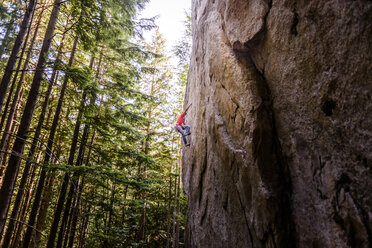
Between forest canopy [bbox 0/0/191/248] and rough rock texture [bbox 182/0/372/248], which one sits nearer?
rough rock texture [bbox 182/0/372/248]

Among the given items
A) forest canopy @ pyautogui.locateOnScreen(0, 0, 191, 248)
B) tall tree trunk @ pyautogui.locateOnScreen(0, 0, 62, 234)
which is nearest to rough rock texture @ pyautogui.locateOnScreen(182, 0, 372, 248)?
forest canopy @ pyautogui.locateOnScreen(0, 0, 191, 248)

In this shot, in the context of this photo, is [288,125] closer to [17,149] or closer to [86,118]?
[17,149]

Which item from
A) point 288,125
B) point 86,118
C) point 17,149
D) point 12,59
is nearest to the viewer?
point 288,125

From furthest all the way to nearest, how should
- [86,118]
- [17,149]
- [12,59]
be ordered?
[86,118]
[17,149]
[12,59]

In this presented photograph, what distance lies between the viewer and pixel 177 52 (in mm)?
13398

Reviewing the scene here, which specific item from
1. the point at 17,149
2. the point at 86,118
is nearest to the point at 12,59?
→ the point at 17,149

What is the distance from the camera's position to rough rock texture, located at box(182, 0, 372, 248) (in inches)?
101

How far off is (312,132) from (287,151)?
69 cm

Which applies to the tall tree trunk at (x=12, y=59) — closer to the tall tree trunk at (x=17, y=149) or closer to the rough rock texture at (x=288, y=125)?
the tall tree trunk at (x=17, y=149)

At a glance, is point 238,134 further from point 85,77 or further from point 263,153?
point 85,77

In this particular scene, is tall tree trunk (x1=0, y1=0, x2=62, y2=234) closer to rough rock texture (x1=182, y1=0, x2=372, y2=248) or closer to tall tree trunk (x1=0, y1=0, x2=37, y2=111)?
tall tree trunk (x1=0, y1=0, x2=37, y2=111)

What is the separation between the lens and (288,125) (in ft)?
12.1

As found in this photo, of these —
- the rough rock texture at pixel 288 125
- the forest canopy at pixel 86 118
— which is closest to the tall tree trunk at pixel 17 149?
the forest canopy at pixel 86 118

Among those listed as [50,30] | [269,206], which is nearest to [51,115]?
[50,30]
